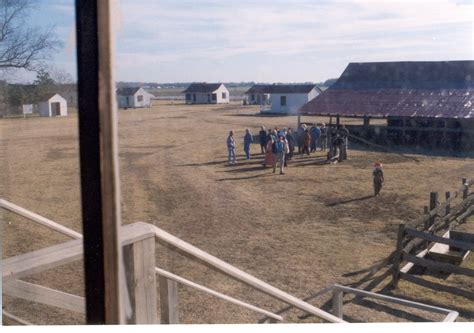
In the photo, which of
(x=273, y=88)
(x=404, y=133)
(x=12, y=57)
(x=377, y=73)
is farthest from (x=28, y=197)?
(x=273, y=88)

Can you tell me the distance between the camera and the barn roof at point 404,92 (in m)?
15.4

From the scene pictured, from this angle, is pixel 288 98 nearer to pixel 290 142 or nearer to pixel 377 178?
pixel 290 142

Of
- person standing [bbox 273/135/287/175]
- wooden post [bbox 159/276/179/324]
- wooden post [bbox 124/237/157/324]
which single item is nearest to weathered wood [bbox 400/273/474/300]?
wooden post [bbox 159/276/179/324]

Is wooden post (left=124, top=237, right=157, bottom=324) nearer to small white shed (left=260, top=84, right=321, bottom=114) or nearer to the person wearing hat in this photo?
the person wearing hat

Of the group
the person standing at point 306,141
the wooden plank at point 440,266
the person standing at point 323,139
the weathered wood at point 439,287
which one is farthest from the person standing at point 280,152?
the weathered wood at point 439,287

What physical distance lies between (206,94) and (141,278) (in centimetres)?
3046

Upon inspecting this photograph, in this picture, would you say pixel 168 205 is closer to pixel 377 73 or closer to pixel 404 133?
pixel 404 133

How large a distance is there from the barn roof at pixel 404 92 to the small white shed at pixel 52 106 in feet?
44.7

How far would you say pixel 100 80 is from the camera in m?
1.10

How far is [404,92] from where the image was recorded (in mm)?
16531

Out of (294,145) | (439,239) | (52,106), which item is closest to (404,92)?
(294,145)

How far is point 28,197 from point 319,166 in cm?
624

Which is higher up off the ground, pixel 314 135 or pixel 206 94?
pixel 206 94

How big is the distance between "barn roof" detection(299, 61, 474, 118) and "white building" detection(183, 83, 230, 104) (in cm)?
1301
